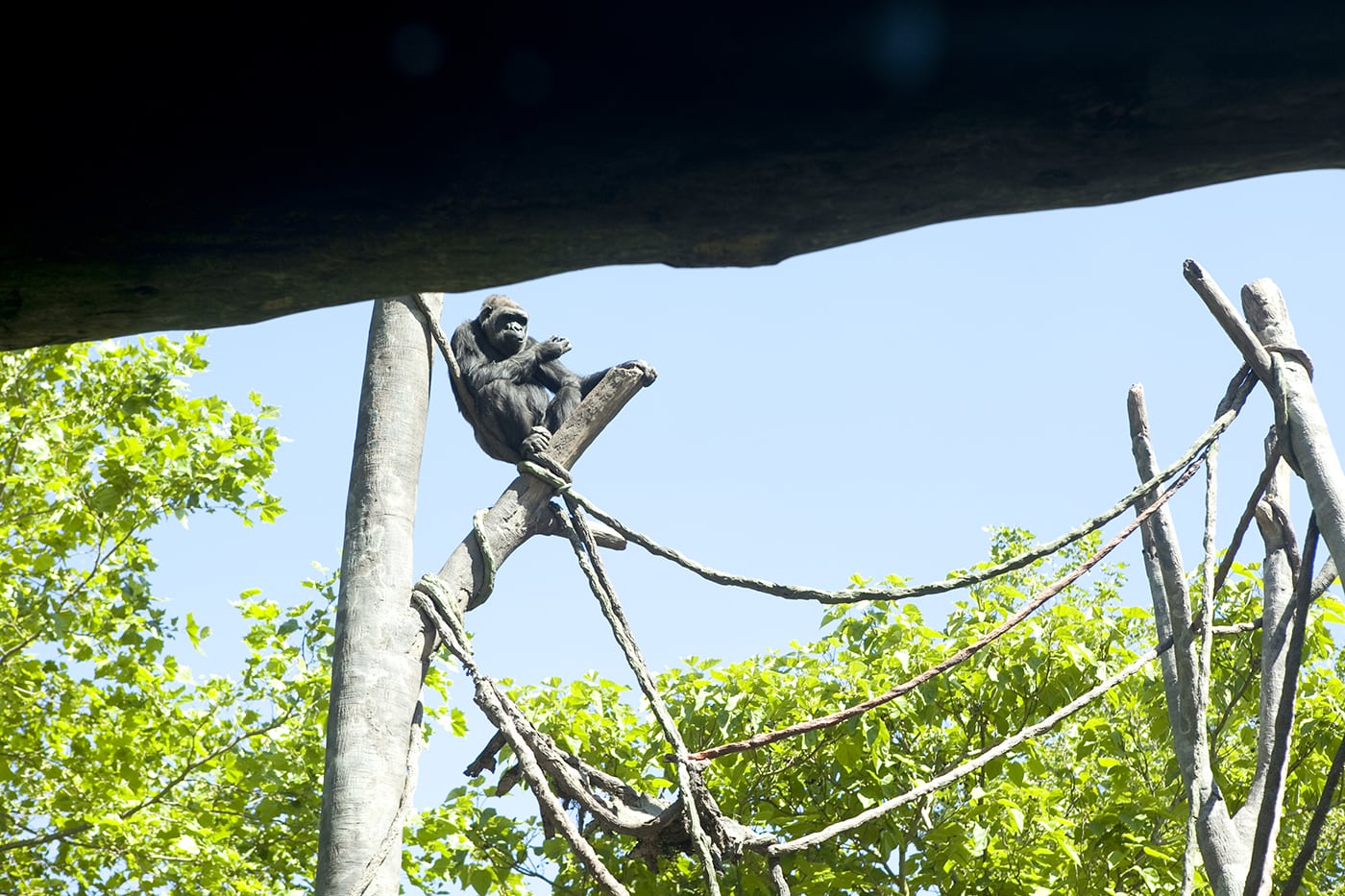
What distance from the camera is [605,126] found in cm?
123

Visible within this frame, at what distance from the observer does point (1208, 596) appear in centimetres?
562

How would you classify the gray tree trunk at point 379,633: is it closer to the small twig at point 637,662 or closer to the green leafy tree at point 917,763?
the small twig at point 637,662

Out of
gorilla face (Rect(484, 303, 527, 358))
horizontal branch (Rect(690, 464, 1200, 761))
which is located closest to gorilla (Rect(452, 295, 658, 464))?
gorilla face (Rect(484, 303, 527, 358))

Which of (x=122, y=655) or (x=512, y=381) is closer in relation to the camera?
(x=512, y=381)

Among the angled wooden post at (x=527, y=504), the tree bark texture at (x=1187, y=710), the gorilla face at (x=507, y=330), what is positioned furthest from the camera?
the gorilla face at (x=507, y=330)

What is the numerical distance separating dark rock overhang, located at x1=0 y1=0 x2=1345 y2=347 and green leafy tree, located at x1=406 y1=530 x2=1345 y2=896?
6096mm

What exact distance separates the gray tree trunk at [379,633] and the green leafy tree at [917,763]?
2253 mm

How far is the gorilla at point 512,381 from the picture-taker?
254 inches

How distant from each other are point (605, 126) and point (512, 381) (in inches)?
225

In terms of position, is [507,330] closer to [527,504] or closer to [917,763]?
[527,504]

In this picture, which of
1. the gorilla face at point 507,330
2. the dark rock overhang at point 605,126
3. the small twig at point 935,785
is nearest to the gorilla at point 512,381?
the gorilla face at point 507,330

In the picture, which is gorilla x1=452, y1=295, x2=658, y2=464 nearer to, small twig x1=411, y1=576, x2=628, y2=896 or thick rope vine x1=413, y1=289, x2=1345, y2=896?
thick rope vine x1=413, y1=289, x2=1345, y2=896

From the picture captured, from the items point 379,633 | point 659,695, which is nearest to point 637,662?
point 659,695

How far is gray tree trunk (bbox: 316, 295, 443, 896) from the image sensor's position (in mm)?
4758
